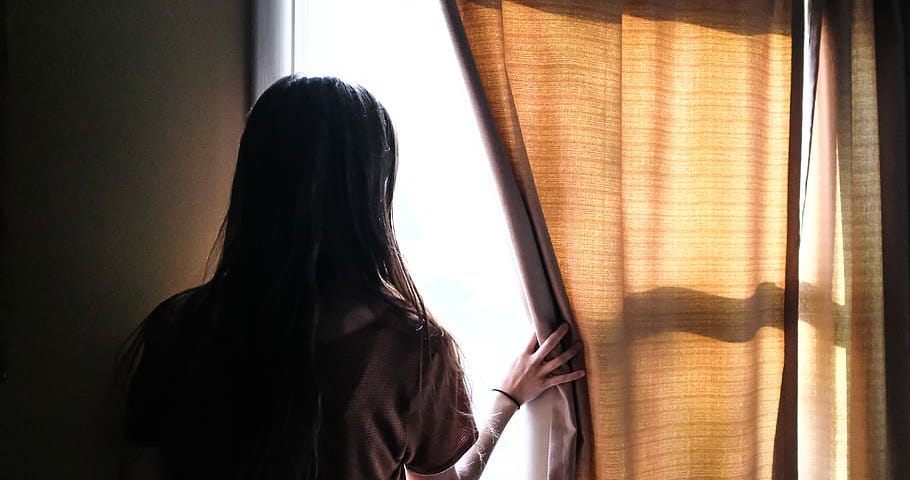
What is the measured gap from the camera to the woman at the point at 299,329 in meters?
0.89

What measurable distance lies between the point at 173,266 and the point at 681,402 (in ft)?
2.98

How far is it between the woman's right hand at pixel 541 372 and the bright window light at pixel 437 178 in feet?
0.43

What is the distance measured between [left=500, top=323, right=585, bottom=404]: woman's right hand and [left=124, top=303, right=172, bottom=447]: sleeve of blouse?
1.74ft

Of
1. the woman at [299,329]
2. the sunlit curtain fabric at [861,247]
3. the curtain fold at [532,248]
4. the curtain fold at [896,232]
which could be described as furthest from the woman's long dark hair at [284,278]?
the curtain fold at [896,232]

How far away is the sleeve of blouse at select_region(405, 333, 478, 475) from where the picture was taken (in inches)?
38.2

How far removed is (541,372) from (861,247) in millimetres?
736

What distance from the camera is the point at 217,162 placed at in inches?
46.5

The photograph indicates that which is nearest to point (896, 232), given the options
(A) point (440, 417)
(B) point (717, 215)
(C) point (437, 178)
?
(B) point (717, 215)

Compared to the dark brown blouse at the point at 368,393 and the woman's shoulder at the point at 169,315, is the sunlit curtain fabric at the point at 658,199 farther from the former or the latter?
the woman's shoulder at the point at 169,315

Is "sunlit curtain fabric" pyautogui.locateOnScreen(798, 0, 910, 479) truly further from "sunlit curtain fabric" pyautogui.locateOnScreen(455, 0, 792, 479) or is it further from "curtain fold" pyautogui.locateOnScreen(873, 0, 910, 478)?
"sunlit curtain fabric" pyautogui.locateOnScreen(455, 0, 792, 479)

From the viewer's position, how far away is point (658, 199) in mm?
1278

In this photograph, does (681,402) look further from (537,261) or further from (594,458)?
(537,261)

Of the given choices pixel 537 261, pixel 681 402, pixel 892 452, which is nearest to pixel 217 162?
pixel 537 261

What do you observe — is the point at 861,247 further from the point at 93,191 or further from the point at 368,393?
the point at 93,191
